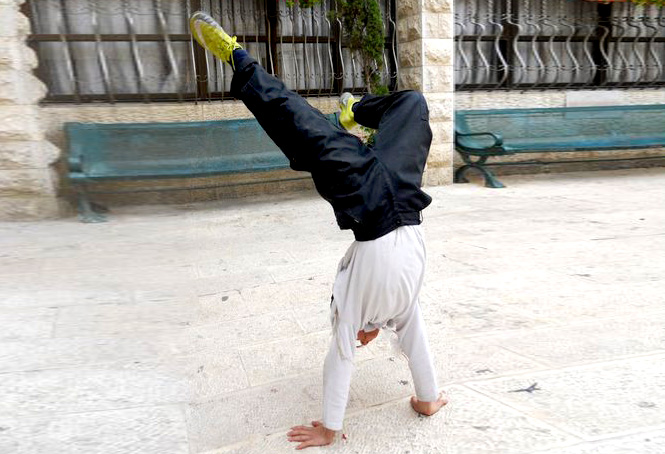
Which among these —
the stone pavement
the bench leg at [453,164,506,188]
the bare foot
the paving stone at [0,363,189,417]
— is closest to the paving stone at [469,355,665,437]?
Answer: the stone pavement

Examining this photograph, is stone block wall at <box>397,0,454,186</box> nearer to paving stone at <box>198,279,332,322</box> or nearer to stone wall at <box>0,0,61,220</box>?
paving stone at <box>198,279,332,322</box>

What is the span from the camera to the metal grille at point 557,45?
8.66m

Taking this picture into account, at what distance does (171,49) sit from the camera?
23.9ft

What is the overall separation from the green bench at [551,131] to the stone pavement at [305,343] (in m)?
2.33

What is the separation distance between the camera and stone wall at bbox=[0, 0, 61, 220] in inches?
235

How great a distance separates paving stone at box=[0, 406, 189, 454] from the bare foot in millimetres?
932

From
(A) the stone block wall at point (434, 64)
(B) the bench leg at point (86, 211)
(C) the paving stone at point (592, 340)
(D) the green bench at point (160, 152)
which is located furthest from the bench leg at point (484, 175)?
(B) the bench leg at point (86, 211)

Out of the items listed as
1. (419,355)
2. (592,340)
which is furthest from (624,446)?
(592,340)

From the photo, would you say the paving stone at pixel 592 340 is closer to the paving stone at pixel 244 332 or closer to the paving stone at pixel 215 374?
the paving stone at pixel 244 332

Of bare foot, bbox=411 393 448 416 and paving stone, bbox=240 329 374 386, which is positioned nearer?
bare foot, bbox=411 393 448 416

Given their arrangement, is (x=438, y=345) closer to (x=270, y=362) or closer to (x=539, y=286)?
(x=270, y=362)

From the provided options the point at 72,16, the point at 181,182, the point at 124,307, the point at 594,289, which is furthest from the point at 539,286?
the point at 72,16

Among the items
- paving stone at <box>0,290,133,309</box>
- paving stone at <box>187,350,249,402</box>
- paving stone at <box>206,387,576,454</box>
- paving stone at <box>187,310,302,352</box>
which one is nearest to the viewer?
paving stone at <box>206,387,576,454</box>

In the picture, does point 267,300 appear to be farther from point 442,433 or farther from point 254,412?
point 442,433
